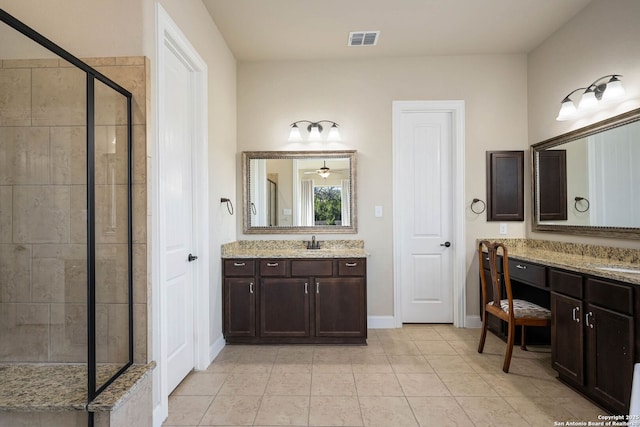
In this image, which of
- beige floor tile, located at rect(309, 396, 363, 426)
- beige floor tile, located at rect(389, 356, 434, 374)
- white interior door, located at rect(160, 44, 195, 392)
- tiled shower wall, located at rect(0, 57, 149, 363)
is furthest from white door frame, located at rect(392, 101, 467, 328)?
tiled shower wall, located at rect(0, 57, 149, 363)

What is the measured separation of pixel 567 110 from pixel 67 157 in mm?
3714

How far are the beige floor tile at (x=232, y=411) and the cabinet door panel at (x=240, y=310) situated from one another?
2.97 feet

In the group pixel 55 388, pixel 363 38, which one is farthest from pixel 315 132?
pixel 55 388

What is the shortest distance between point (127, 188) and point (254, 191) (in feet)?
6.53

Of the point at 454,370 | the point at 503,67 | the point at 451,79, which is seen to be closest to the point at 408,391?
the point at 454,370

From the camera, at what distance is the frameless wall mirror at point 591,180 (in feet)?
8.03

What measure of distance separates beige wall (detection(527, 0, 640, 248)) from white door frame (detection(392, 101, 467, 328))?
0.74m

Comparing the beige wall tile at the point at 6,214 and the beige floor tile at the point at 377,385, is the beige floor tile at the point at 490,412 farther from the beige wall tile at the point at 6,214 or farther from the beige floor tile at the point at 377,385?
the beige wall tile at the point at 6,214

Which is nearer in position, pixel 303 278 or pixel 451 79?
pixel 303 278

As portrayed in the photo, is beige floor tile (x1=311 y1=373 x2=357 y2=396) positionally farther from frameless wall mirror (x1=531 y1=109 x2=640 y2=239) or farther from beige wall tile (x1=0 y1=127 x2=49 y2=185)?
frameless wall mirror (x1=531 y1=109 x2=640 y2=239)

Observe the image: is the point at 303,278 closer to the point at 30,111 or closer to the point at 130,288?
the point at 130,288

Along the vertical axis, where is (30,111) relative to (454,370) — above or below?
above

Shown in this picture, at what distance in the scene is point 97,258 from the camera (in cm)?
172

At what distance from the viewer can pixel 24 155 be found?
169cm
